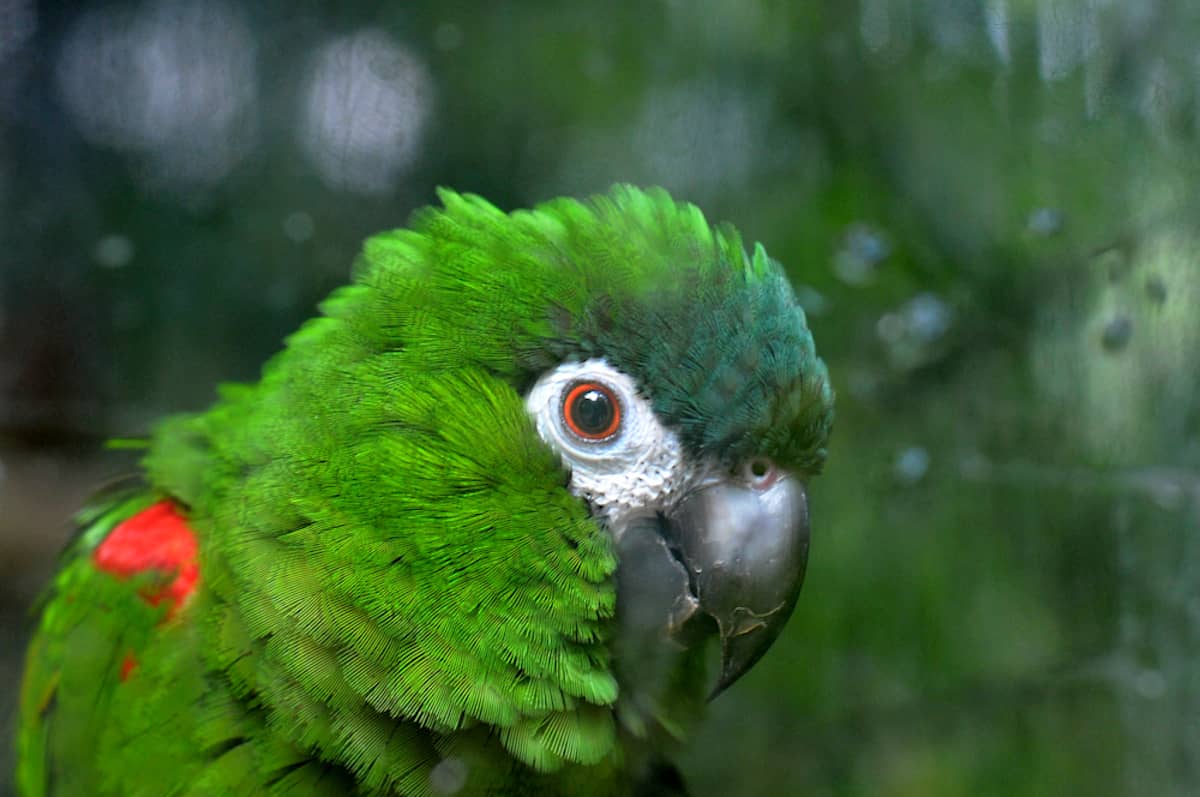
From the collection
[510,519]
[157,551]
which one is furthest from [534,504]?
[157,551]

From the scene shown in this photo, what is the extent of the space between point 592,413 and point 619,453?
6 cm

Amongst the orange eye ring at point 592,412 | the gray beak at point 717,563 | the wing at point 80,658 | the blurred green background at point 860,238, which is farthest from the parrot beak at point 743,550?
the wing at point 80,658

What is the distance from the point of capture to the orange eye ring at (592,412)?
1118mm

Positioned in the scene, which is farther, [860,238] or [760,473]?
[860,238]

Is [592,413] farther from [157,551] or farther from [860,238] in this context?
[860,238]

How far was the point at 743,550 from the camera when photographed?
1107mm

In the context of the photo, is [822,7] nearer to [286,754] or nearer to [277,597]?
[277,597]

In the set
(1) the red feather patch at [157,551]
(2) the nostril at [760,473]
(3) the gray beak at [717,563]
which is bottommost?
(1) the red feather patch at [157,551]

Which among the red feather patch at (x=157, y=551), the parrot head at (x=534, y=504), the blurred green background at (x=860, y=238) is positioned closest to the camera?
the parrot head at (x=534, y=504)

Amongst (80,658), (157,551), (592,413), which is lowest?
(80,658)

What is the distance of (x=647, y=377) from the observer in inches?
43.9

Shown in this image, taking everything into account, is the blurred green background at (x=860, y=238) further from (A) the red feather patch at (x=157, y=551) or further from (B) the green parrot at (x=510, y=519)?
(A) the red feather patch at (x=157, y=551)

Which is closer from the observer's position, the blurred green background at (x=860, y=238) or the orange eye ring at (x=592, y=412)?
the orange eye ring at (x=592, y=412)

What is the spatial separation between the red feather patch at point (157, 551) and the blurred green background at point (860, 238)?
0.78 metres
